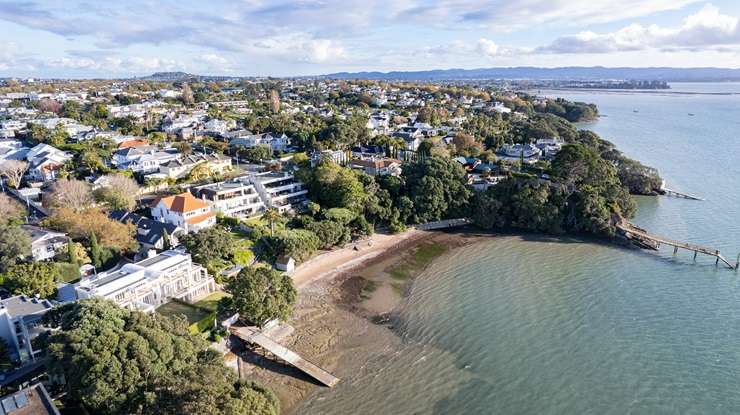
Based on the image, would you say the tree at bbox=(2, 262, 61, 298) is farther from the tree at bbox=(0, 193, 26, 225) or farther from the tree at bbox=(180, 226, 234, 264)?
the tree at bbox=(0, 193, 26, 225)

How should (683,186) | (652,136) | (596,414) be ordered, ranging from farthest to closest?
(652,136) → (683,186) → (596,414)

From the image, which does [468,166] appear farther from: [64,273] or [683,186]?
[64,273]

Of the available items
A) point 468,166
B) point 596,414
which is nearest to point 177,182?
point 468,166

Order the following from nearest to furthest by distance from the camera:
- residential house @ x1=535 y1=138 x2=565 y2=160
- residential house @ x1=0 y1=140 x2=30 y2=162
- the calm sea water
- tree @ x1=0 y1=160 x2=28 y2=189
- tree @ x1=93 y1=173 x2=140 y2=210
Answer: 1. the calm sea water
2. tree @ x1=93 y1=173 x2=140 y2=210
3. tree @ x1=0 y1=160 x2=28 y2=189
4. residential house @ x1=0 y1=140 x2=30 y2=162
5. residential house @ x1=535 y1=138 x2=565 y2=160

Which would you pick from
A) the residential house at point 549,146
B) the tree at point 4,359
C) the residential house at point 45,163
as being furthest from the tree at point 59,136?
the residential house at point 549,146

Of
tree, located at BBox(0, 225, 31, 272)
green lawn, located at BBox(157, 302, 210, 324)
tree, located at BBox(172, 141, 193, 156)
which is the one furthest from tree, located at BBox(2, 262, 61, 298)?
tree, located at BBox(172, 141, 193, 156)

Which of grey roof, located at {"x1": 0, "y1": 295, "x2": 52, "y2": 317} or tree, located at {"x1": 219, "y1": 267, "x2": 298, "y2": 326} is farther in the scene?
tree, located at {"x1": 219, "y1": 267, "x2": 298, "y2": 326}

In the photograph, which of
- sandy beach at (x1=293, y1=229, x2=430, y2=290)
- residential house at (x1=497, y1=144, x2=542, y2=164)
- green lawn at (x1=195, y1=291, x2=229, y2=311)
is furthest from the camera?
residential house at (x1=497, y1=144, x2=542, y2=164)
